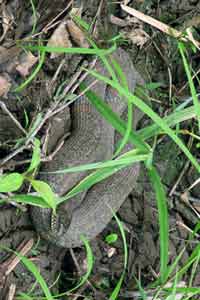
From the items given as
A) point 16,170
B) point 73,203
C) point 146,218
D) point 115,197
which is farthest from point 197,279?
point 16,170

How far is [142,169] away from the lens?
117 inches

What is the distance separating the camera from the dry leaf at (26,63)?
7.47 ft

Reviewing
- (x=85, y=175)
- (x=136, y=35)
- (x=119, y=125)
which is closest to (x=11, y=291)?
(x=85, y=175)

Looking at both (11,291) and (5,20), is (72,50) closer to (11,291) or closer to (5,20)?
(5,20)

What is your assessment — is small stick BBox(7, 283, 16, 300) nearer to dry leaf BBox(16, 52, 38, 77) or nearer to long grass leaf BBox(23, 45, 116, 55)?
dry leaf BBox(16, 52, 38, 77)

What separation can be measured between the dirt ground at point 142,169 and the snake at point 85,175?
78 millimetres

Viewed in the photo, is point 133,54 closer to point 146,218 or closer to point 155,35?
point 155,35

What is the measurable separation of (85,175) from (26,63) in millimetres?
603

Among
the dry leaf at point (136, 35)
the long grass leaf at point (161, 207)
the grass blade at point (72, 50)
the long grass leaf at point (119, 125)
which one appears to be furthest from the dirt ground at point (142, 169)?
the long grass leaf at point (161, 207)

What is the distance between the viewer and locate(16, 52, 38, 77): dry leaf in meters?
2.28

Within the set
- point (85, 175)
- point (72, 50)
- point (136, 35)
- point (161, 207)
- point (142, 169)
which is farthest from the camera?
point (142, 169)

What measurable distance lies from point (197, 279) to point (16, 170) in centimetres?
119

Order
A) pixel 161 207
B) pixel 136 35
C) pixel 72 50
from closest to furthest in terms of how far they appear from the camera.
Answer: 1. pixel 72 50
2. pixel 161 207
3. pixel 136 35

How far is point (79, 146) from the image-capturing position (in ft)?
8.66
